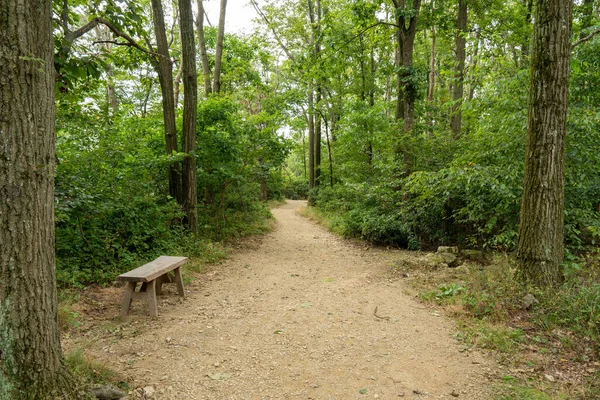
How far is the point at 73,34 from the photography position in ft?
11.9

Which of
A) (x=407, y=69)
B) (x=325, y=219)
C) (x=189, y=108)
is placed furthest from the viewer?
(x=325, y=219)

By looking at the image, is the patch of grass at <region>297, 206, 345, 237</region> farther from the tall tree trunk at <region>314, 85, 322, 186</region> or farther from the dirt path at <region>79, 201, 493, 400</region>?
the dirt path at <region>79, 201, 493, 400</region>

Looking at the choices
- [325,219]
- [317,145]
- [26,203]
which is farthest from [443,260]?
[317,145]

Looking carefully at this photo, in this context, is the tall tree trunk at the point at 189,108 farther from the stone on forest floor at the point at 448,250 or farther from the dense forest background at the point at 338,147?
the stone on forest floor at the point at 448,250

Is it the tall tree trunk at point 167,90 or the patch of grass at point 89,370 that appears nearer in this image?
the patch of grass at point 89,370

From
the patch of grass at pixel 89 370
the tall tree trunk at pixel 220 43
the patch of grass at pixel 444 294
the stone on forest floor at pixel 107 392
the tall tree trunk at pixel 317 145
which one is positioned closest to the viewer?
the stone on forest floor at pixel 107 392

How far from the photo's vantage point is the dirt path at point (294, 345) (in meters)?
3.30

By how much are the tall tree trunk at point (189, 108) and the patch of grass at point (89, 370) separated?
5478mm

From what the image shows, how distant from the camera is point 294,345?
416cm

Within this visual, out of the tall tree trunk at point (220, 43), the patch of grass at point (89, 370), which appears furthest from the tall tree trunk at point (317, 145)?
the patch of grass at point (89, 370)

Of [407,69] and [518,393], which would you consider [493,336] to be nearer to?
[518,393]

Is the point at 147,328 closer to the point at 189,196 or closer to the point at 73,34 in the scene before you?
the point at 73,34

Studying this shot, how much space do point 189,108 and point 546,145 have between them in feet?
23.4

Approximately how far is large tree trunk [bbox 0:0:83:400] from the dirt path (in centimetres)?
105
